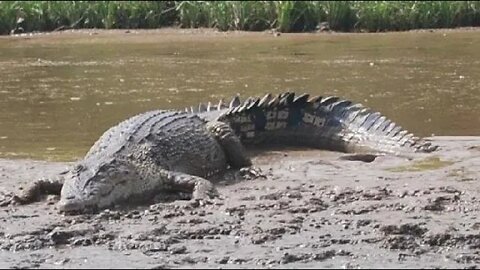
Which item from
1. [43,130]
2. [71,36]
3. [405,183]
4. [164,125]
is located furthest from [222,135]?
[71,36]

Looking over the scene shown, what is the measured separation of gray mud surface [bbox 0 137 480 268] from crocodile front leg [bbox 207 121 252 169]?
2.20 feet

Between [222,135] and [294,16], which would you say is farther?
[294,16]

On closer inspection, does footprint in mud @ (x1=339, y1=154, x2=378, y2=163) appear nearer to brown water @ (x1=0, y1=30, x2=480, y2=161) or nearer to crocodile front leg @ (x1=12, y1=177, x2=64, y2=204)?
brown water @ (x1=0, y1=30, x2=480, y2=161)

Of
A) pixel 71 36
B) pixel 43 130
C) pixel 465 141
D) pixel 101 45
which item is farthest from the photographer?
pixel 71 36

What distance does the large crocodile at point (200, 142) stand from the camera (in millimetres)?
5926

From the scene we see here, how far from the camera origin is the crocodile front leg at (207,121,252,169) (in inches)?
288

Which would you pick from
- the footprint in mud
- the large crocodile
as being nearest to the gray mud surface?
the large crocodile

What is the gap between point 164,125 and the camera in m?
7.02

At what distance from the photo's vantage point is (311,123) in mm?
8422

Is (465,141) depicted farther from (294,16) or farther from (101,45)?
(294,16)

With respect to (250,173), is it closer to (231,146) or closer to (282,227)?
(231,146)

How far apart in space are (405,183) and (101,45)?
12202 mm

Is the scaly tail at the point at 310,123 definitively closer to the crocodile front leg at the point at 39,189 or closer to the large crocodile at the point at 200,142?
the large crocodile at the point at 200,142

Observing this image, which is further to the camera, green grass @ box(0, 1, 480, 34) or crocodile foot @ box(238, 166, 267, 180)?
green grass @ box(0, 1, 480, 34)
